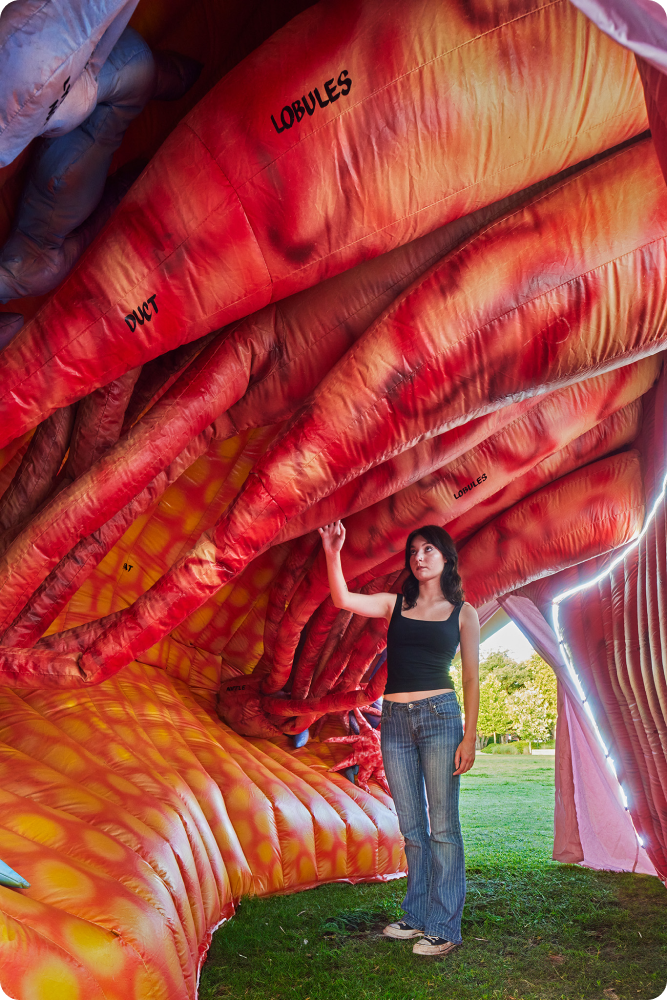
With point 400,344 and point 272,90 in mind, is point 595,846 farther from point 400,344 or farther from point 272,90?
point 272,90

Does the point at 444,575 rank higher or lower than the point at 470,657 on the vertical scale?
higher

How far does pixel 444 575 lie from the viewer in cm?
220

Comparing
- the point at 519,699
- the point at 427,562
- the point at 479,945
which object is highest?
the point at 427,562

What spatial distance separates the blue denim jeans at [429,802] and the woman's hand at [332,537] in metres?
0.51

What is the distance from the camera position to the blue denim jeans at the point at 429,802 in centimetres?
197

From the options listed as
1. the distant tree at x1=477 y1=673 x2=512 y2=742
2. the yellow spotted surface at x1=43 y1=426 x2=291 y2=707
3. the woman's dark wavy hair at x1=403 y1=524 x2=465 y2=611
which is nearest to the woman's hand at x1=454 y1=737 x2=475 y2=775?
the woman's dark wavy hair at x1=403 y1=524 x2=465 y2=611

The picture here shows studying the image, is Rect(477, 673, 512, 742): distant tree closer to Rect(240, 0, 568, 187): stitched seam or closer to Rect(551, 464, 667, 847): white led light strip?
Rect(551, 464, 667, 847): white led light strip

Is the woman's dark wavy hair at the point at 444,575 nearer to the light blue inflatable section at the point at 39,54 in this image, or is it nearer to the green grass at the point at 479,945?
the green grass at the point at 479,945

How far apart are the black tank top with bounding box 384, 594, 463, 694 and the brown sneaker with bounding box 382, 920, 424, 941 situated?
2.28ft

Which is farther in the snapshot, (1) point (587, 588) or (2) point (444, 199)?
(1) point (587, 588)

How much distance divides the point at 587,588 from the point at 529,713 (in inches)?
523

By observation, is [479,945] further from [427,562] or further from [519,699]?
[519,699]

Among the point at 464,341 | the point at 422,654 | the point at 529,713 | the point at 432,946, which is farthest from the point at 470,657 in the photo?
the point at 529,713

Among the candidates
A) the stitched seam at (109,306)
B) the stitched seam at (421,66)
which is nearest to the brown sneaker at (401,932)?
the stitched seam at (109,306)
